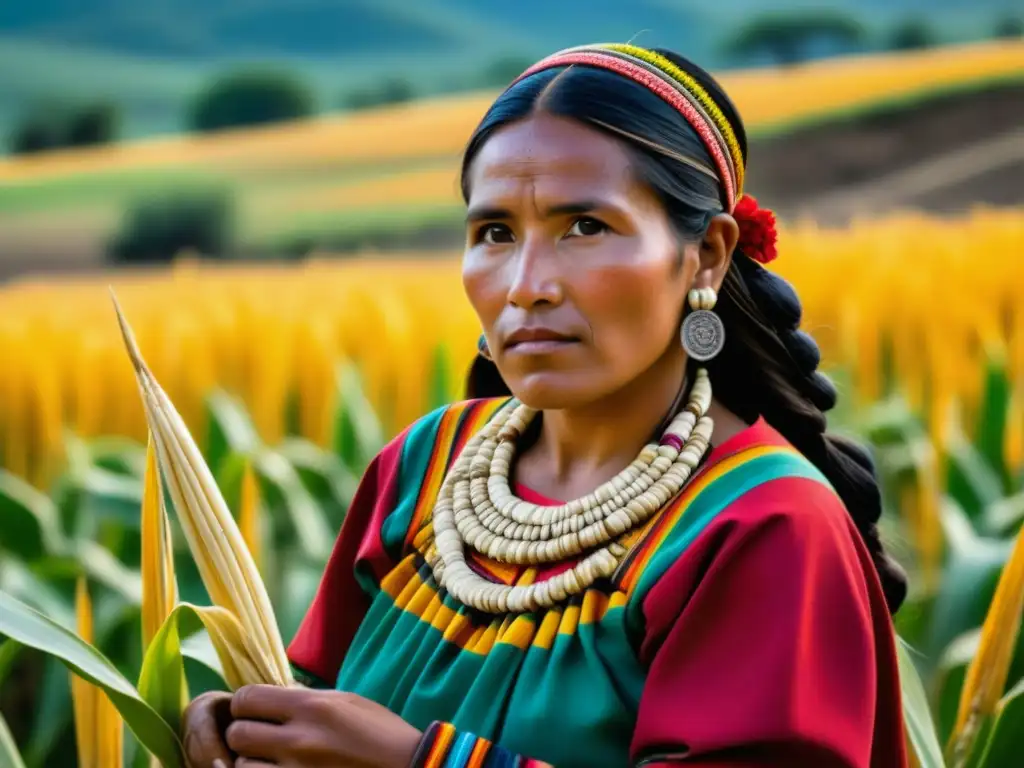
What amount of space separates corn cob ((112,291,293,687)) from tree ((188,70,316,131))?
7905mm

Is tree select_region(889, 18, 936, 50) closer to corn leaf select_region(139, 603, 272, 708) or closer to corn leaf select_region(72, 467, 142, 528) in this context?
corn leaf select_region(72, 467, 142, 528)

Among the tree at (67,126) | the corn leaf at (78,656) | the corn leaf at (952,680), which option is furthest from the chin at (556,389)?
the tree at (67,126)

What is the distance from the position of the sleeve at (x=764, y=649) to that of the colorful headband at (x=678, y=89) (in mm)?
405

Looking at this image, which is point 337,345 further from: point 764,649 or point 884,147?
point 884,147

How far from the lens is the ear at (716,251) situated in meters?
1.78

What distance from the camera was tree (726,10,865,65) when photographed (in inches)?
341

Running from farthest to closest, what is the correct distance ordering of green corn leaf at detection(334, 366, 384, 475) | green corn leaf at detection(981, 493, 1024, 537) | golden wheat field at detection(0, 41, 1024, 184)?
golden wheat field at detection(0, 41, 1024, 184)
green corn leaf at detection(334, 366, 384, 475)
green corn leaf at detection(981, 493, 1024, 537)

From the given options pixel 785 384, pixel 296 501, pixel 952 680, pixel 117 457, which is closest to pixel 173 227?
pixel 117 457

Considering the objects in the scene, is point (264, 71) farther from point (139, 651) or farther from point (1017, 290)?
point (139, 651)

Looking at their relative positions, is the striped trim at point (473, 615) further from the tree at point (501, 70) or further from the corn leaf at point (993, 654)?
the tree at point (501, 70)

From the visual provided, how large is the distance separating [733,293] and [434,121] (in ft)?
28.3

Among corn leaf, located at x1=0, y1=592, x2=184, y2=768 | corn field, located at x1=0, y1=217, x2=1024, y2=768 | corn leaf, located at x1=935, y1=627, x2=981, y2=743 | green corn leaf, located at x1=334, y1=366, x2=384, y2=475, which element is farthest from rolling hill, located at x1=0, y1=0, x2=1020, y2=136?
corn leaf, located at x1=0, y1=592, x2=184, y2=768

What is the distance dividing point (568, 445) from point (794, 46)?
289 inches

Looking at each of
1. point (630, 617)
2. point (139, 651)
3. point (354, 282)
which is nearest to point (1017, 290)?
point (354, 282)
